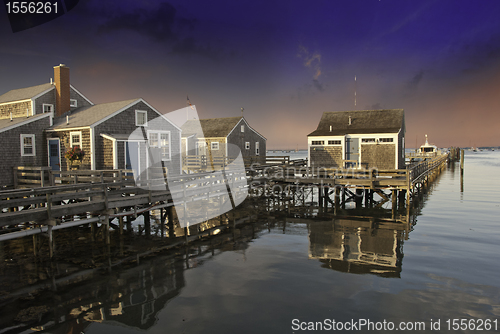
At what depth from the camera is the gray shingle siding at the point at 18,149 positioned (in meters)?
19.8

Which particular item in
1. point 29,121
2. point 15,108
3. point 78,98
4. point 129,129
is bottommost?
point 129,129

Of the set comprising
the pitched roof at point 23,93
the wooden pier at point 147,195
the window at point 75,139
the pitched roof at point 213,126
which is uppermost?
the pitched roof at point 23,93

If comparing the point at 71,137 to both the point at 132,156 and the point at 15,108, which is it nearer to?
the point at 132,156

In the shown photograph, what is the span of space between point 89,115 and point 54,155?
11.7 ft

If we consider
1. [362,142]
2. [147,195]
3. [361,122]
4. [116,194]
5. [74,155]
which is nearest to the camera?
[116,194]

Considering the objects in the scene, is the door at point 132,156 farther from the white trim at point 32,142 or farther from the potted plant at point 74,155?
the white trim at point 32,142

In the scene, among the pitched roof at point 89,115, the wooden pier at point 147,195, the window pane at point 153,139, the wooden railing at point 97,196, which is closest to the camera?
the wooden railing at point 97,196

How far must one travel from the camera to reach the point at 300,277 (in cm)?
977

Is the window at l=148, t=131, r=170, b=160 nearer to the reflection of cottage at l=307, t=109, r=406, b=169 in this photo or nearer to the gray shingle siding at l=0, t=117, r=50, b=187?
the gray shingle siding at l=0, t=117, r=50, b=187

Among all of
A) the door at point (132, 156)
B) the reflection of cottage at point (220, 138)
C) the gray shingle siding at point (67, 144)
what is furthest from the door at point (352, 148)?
the gray shingle siding at point (67, 144)

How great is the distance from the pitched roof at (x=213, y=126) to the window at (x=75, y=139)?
21.2 meters

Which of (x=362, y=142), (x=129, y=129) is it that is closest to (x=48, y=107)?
(x=129, y=129)

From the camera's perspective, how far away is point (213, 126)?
4441cm

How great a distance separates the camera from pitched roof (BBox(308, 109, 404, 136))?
2997 centimetres
